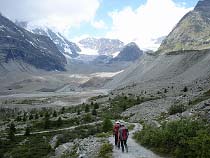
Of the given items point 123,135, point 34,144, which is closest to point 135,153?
point 123,135

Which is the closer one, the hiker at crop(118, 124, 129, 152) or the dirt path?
the dirt path

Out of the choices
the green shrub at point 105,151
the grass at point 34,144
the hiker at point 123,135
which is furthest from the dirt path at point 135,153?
the grass at point 34,144

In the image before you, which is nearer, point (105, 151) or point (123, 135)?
point (123, 135)

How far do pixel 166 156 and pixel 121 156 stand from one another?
10.6 ft

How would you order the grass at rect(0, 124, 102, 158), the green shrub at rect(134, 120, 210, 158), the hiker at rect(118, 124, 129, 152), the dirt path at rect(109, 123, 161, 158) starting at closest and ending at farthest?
the green shrub at rect(134, 120, 210, 158) → the dirt path at rect(109, 123, 161, 158) → the hiker at rect(118, 124, 129, 152) → the grass at rect(0, 124, 102, 158)

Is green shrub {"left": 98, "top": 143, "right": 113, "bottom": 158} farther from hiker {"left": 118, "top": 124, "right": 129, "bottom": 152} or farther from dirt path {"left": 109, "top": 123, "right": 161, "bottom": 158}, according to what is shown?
hiker {"left": 118, "top": 124, "right": 129, "bottom": 152}

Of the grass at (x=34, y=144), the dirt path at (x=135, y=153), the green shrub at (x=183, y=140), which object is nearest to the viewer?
the green shrub at (x=183, y=140)

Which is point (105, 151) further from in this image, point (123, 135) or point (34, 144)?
point (34, 144)

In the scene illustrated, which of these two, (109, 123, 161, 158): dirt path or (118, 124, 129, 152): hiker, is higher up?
(118, 124, 129, 152): hiker

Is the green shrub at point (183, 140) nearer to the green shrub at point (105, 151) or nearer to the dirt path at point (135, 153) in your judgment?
the dirt path at point (135, 153)

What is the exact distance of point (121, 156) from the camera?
97.1ft

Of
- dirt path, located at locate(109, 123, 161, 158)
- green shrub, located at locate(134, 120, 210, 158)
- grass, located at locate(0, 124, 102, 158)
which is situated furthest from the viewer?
grass, located at locate(0, 124, 102, 158)

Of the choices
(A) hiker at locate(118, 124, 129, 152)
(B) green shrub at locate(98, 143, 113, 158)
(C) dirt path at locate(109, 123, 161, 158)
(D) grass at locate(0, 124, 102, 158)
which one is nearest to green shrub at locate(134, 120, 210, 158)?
(C) dirt path at locate(109, 123, 161, 158)

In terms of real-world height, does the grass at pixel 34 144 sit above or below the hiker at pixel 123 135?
below
